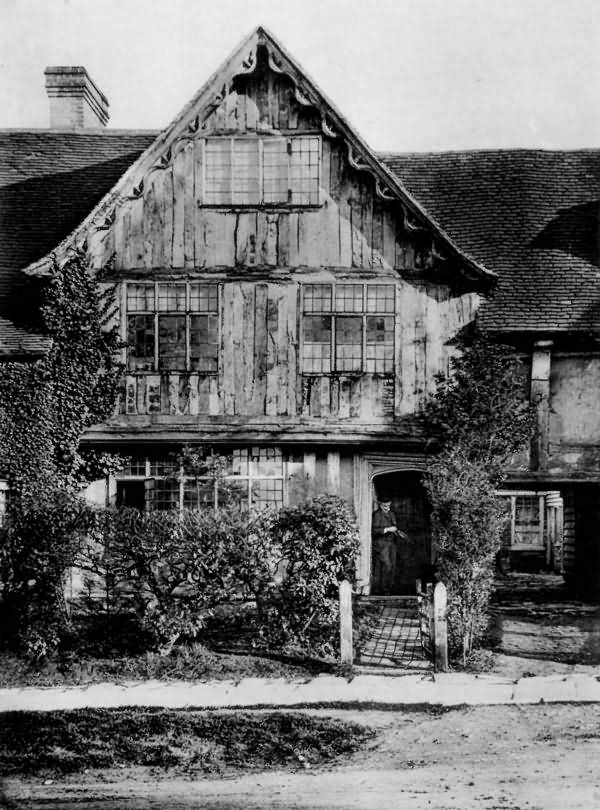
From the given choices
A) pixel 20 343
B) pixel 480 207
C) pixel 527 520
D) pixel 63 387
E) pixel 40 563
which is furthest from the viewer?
pixel 527 520

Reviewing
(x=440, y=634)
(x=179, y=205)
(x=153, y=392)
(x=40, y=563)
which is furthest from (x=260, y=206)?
(x=440, y=634)

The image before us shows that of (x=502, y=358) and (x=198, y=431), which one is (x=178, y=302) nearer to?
(x=198, y=431)

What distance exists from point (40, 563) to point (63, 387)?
4573mm

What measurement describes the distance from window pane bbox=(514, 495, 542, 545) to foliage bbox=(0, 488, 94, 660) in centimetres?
1695

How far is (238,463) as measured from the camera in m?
17.7

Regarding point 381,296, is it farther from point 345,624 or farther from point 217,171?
point 345,624

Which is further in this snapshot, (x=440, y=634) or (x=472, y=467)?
(x=472, y=467)

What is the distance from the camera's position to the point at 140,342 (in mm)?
17438

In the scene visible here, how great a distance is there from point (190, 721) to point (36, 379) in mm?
8077

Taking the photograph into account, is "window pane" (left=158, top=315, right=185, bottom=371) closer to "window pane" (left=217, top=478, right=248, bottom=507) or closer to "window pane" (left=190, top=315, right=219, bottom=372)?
"window pane" (left=190, top=315, right=219, bottom=372)

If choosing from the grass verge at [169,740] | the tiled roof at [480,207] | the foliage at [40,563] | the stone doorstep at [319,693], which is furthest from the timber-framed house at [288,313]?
the grass verge at [169,740]

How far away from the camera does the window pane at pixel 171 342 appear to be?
17.4 m

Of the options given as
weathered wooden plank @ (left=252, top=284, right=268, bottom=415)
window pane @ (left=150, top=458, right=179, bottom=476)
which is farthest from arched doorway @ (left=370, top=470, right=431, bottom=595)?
window pane @ (left=150, top=458, right=179, bottom=476)

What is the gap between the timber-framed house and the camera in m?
17.2
